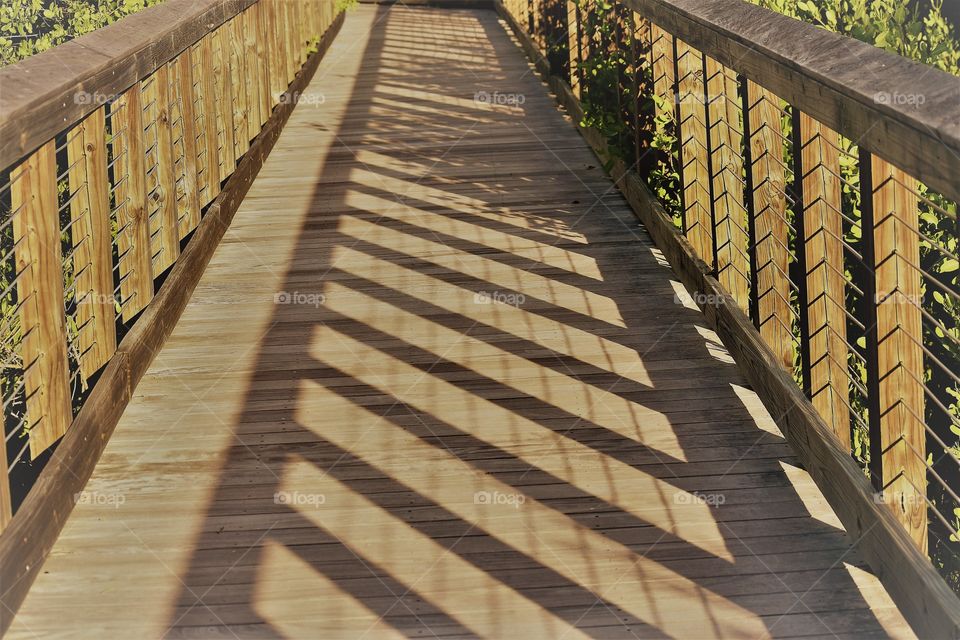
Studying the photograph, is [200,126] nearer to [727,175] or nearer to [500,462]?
[727,175]

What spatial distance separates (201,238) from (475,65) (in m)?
6.21

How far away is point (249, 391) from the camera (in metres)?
3.81

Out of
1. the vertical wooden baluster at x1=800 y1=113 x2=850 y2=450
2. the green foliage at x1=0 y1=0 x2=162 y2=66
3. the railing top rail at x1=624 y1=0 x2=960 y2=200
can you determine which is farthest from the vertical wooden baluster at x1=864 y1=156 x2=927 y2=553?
the green foliage at x1=0 y1=0 x2=162 y2=66

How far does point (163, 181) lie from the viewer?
4602mm

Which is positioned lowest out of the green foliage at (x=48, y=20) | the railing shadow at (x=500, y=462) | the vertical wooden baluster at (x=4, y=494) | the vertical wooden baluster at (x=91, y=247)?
the railing shadow at (x=500, y=462)

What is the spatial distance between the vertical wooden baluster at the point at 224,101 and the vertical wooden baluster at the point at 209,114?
0.14 metres

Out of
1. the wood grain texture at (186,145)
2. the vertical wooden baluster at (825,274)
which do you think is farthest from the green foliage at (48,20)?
the vertical wooden baluster at (825,274)

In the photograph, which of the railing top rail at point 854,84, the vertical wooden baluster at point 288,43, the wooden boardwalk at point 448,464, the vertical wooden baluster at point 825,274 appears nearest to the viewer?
the railing top rail at point 854,84

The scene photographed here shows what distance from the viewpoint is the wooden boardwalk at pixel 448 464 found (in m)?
2.63

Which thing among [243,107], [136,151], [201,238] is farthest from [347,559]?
[243,107]

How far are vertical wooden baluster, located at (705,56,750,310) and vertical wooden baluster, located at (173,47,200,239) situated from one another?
202 centimetres

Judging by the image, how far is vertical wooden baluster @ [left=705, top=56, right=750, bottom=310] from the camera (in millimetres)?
4238

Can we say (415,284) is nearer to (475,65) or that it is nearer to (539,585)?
(539,585)

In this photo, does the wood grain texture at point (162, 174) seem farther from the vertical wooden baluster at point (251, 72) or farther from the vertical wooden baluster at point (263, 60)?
the vertical wooden baluster at point (263, 60)
